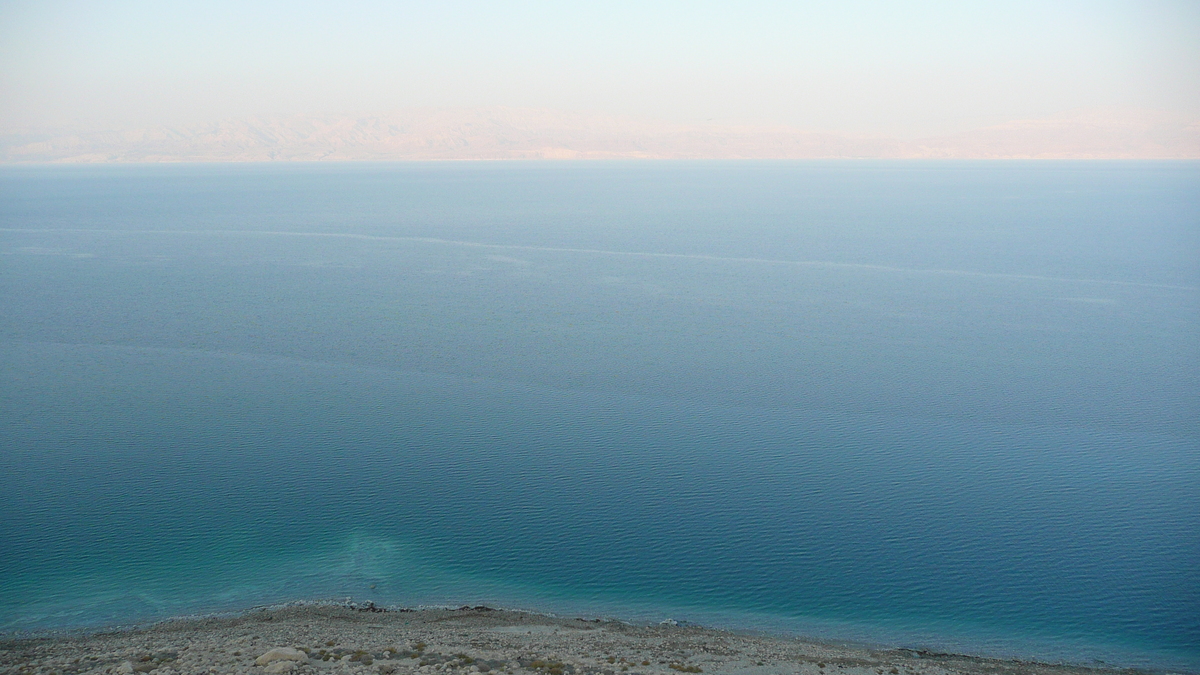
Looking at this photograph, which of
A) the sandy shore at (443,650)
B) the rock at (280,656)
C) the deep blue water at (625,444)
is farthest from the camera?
the deep blue water at (625,444)

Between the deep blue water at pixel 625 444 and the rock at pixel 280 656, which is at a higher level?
the deep blue water at pixel 625 444

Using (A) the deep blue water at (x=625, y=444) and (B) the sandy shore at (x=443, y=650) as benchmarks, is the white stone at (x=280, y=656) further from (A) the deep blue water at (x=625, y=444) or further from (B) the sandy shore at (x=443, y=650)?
(A) the deep blue water at (x=625, y=444)

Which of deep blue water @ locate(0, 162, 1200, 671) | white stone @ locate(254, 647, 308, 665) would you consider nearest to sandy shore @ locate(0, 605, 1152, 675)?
white stone @ locate(254, 647, 308, 665)

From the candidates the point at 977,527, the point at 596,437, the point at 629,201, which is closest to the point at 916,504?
the point at 977,527

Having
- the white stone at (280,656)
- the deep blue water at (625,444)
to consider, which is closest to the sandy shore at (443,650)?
the white stone at (280,656)

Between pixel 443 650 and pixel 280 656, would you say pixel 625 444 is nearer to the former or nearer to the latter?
pixel 443 650

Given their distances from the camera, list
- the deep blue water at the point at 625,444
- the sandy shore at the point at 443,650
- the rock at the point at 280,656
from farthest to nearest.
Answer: the deep blue water at the point at 625,444, the sandy shore at the point at 443,650, the rock at the point at 280,656

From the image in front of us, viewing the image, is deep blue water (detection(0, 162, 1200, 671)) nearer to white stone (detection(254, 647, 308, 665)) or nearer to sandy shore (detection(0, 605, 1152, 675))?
sandy shore (detection(0, 605, 1152, 675))

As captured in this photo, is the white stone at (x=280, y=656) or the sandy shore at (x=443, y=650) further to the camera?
the sandy shore at (x=443, y=650)

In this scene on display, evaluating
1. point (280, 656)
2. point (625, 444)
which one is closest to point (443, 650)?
point (280, 656)
